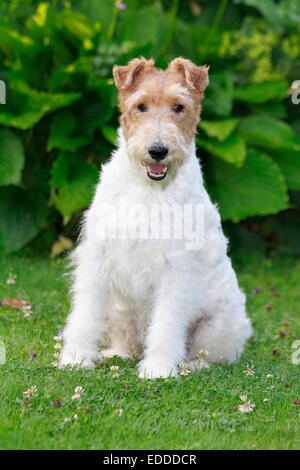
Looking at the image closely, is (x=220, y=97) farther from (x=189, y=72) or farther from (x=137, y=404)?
(x=137, y=404)

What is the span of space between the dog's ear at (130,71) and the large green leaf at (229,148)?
321 centimetres

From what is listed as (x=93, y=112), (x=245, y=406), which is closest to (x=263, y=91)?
(x=93, y=112)

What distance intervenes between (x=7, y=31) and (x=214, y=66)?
2616 mm

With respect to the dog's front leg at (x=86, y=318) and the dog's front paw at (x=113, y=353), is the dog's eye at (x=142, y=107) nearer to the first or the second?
the dog's front leg at (x=86, y=318)

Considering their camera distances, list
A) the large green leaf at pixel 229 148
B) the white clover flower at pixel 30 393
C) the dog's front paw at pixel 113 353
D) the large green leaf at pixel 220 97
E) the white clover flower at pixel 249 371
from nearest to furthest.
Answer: the white clover flower at pixel 30 393, the white clover flower at pixel 249 371, the dog's front paw at pixel 113 353, the large green leaf at pixel 229 148, the large green leaf at pixel 220 97

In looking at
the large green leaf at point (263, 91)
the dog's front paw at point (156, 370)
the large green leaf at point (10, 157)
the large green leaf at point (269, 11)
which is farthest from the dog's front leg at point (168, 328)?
the large green leaf at point (269, 11)

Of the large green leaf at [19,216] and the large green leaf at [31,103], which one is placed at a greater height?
the large green leaf at [31,103]

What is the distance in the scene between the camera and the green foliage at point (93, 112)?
7.34 meters

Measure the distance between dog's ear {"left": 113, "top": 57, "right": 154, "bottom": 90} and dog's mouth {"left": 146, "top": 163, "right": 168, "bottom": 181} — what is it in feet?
1.86

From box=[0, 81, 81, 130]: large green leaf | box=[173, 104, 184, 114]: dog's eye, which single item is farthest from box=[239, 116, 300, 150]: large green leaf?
box=[173, 104, 184, 114]: dog's eye

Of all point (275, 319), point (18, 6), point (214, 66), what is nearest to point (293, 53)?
point (214, 66)

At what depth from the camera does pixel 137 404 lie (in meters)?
3.91

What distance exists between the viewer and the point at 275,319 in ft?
21.4
